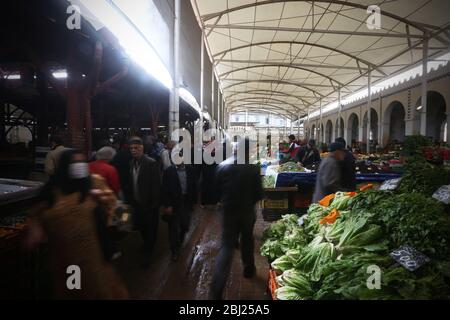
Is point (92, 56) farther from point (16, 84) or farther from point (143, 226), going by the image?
point (16, 84)

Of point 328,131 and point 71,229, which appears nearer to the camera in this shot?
point 71,229

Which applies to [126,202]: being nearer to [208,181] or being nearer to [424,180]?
[208,181]

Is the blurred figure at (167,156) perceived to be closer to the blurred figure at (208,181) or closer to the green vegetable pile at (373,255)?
the blurred figure at (208,181)

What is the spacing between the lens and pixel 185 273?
147 inches

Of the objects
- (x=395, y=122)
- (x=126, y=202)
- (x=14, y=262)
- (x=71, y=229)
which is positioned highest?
(x=395, y=122)

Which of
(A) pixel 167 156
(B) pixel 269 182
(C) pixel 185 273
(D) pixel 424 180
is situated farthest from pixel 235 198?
(B) pixel 269 182

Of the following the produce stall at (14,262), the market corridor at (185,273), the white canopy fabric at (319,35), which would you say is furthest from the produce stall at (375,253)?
the white canopy fabric at (319,35)

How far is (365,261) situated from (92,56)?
410 centimetres

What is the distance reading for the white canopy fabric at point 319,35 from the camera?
11.3 m

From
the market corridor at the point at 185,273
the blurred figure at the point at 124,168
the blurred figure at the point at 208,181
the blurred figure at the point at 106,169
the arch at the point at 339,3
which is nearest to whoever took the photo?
the market corridor at the point at 185,273

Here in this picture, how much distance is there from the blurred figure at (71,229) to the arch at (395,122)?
21.7 metres

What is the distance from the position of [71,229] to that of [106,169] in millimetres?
1705

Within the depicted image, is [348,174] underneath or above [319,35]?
underneath

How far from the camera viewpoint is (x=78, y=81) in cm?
428
